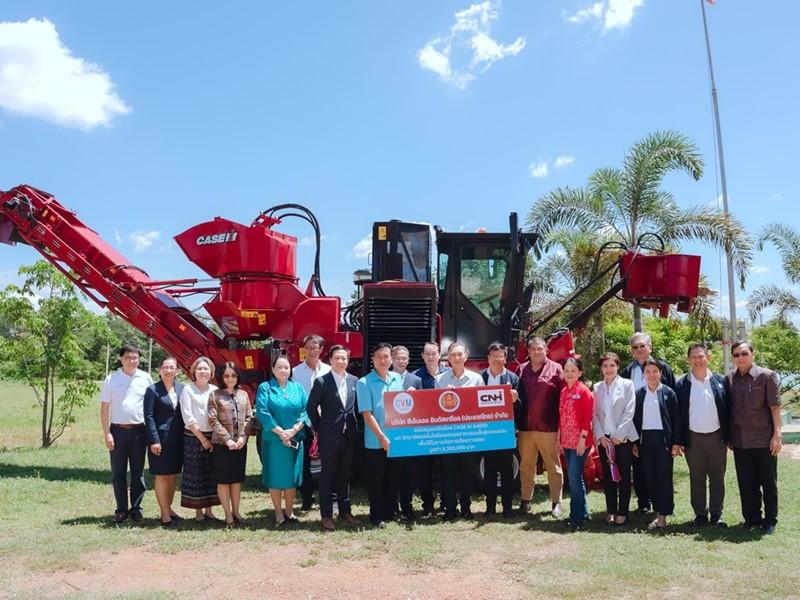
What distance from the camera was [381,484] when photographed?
6320 millimetres

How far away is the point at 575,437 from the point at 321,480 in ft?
7.66

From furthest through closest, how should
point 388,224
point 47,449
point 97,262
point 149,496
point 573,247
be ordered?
point 573,247 < point 47,449 < point 97,262 < point 388,224 < point 149,496

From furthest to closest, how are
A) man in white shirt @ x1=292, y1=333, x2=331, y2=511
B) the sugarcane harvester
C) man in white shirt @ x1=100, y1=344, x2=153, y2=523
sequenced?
1. the sugarcane harvester
2. man in white shirt @ x1=292, y1=333, x2=331, y2=511
3. man in white shirt @ x1=100, y1=344, x2=153, y2=523

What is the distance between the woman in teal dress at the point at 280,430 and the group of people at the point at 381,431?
0.4 inches

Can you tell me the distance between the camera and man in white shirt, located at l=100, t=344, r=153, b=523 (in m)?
6.40

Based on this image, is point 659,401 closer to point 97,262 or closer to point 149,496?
point 149,496

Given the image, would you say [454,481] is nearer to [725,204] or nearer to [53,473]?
[53,473]

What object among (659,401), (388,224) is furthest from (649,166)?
(659,401)

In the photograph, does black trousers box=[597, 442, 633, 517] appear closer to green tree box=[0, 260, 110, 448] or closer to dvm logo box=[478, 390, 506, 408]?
dvm logo box=[478, 390, 506, 408]

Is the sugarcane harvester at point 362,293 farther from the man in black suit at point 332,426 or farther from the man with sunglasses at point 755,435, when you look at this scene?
the man with sunglasses at point 755,435

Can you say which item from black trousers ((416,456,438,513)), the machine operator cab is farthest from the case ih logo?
black trousers ((416,456,438,513))

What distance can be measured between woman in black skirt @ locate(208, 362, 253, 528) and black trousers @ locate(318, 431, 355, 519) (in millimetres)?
737

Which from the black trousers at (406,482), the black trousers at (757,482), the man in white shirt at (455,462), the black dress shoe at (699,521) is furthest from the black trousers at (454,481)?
the black trousers at (757,482)

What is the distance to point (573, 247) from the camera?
17641 mm
